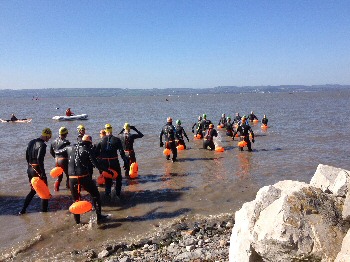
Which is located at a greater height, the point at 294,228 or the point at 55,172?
the point at 294,228

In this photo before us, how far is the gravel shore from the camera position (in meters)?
5.77

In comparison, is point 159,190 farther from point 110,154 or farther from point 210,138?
point 210,138

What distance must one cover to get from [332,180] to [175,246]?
3.07 metres

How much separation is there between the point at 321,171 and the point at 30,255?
565 cm

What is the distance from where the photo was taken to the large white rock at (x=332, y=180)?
450 cm

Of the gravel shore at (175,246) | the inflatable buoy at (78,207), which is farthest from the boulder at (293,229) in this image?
the inflatable buoy at (78,207)

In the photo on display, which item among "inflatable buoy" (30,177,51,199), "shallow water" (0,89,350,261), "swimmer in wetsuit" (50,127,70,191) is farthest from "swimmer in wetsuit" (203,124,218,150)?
"inflatable buoy" (30,177,51,199)

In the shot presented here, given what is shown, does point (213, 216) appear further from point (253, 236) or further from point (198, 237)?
point (253, 236)

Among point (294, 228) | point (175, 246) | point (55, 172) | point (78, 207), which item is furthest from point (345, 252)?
point (55, 172)

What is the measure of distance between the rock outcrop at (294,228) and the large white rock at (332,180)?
0.02m

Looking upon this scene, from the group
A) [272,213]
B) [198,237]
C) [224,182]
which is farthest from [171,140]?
[272,213]

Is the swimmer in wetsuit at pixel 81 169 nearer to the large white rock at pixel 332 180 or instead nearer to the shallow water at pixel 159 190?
the shallow water at pixel 159 190

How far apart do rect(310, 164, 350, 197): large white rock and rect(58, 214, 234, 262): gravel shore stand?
1945 millimetres

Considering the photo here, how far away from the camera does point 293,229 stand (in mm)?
3668
